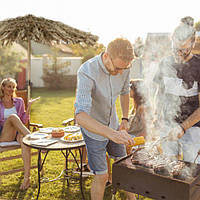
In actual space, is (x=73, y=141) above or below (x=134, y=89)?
below

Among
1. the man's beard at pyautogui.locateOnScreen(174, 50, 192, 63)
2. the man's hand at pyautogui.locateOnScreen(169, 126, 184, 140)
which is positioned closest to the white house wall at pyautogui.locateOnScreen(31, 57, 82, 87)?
the man's beard at pyautogui.locateOnScreen(174, 50, 192, 63)

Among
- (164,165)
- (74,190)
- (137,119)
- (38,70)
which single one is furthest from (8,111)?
(38,70)

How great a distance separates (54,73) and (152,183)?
1542 cm

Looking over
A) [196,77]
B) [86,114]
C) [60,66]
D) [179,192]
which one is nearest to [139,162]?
[179,192]

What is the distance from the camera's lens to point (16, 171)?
3.72 meters

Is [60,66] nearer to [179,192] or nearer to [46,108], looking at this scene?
[46,108]

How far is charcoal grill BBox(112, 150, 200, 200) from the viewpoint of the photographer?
1.68m

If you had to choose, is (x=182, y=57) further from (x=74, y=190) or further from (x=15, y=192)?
(x=15, y=192)

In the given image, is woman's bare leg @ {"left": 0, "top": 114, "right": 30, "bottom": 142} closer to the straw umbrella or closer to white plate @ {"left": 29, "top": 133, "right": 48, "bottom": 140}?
white plate @ {"left": 29, "top": 133, "right": 48, "bottom": 140}

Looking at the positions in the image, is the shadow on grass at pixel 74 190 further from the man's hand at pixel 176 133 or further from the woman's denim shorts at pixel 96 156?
the man's hand at pixel 176 133

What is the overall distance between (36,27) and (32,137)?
103 inches

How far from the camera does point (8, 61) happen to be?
1672 centimetres

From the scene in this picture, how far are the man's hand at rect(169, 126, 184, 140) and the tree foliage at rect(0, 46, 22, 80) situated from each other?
614 inches

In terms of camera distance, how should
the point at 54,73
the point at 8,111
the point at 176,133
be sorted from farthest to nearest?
the point at 54,73
the point at 8,111
the point at 176,133
